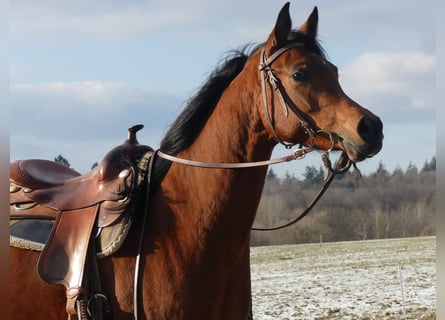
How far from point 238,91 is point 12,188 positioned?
1.74 meters

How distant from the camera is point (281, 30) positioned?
3.72 m

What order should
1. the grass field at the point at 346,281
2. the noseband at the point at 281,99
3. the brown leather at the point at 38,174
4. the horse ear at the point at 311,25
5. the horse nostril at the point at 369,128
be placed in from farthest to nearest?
the grass field at the point at 346,281 → the brown leather at the point at 38,174 → the horse ear at the point at 311,25 → the noseband at the point at 281,99 → the horse nostril at the point at 369,128

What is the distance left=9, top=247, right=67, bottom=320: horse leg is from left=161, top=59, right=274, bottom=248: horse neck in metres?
0.93

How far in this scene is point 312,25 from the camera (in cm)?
388

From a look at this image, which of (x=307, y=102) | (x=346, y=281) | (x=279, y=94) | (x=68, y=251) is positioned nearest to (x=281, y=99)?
(x=279, y=94)

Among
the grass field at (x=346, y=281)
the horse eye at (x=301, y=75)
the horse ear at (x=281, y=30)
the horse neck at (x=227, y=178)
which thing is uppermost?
the horse ear at (x=281, y=30)

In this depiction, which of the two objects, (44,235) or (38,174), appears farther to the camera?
(38,174)

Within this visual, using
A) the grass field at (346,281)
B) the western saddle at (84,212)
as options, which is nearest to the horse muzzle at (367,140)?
the western saddle at (84,212)

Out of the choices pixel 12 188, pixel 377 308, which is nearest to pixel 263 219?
pixel 377 308

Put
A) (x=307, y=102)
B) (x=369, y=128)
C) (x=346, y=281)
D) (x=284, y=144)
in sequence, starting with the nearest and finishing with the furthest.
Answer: (x=369, y=128) < (x=307, y=102) < (x=284, y=144) < (x=346, y=281)

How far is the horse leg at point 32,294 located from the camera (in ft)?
→ 12.8

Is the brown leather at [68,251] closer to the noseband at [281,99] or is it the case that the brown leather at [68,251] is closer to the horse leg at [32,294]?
the horse leg at [32,294]

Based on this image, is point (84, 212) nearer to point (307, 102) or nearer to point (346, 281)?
point (307, 102)

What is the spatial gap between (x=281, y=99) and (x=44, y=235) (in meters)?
1.82
